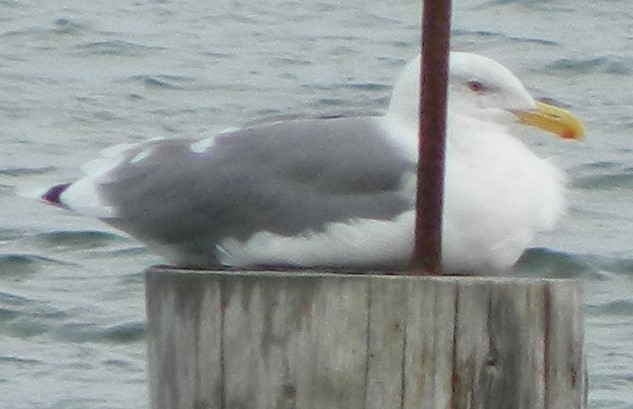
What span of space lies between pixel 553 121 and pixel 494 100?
0.50ft

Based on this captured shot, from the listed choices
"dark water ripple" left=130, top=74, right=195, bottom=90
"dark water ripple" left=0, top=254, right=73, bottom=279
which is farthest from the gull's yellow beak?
"dark water ripple" left=130, top=74, right=195, bottom=90

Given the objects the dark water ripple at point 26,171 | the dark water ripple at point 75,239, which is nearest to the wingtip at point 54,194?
the dark water ripple at point 75,239

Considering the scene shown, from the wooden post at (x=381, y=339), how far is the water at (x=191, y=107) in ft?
8.38

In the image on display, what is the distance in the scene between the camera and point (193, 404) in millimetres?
3096

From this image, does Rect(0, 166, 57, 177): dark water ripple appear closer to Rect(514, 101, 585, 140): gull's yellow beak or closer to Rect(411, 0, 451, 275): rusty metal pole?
Rect(514, 101, 585, 140): gull's yellow beak

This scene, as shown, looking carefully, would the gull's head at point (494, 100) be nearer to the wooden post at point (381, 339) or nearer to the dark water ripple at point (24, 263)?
the wooden post at point (381, 339)

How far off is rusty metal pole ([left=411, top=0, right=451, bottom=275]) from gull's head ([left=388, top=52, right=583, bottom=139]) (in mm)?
1022

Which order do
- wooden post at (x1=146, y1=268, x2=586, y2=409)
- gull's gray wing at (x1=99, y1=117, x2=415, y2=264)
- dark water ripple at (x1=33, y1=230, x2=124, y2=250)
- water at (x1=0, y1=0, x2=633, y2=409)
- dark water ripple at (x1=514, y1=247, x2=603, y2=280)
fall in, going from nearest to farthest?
wooden post at (x1=146, y1=268, x2=586, y2=409) → gull's gray wing at (x1=99, y1=117, x2=415, y2=264) → water at (x1=0, y1=0, x2=633, y2=409) → dark water ripple at (x1=514, y1=247, x2=603, y2=280) → dark water ripple at (x1=33, y1=230, x2=124, y2=250)

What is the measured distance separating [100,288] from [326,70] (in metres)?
3.03

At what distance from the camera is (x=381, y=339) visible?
298cm

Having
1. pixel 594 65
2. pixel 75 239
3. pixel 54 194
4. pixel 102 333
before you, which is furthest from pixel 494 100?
pixel 594 65

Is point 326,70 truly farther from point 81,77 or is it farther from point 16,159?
point 16,159

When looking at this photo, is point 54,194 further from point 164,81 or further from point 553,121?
point 164,81

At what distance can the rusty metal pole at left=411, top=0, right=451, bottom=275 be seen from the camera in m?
2.99
